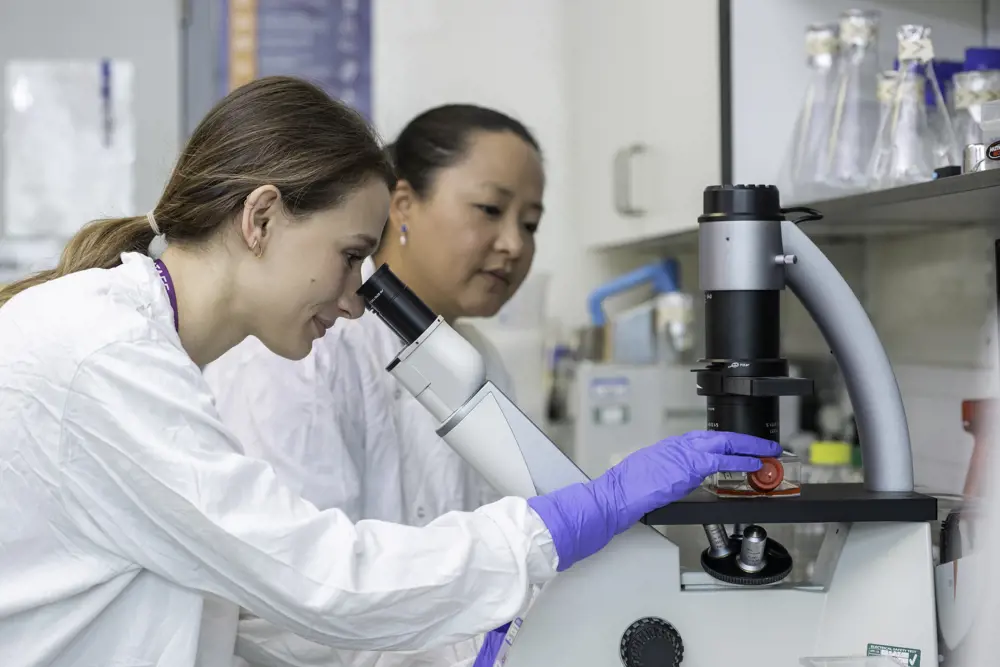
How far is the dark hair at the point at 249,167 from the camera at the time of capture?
1047mm

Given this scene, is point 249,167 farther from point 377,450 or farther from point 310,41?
point 310,41

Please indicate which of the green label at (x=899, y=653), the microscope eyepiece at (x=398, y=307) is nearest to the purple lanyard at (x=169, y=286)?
the microscope eyepiece at (x=398, y=307)

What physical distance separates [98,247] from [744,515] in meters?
0.69

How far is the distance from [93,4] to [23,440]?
2282 mm

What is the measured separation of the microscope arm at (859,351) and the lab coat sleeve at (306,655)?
0.49 meters

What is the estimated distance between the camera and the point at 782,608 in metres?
0.95

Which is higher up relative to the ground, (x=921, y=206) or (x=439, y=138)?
(x=439, y=138)

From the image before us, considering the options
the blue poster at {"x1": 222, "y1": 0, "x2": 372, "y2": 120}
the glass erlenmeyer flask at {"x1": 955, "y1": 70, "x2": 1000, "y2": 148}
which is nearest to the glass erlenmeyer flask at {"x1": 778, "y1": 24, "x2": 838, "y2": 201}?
the glass erlenmeyer flask at {"x1": 955, "y1": 70, "x2": 1000, "y2": 148}

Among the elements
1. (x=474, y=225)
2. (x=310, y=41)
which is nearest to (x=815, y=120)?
(x=474, y=225)

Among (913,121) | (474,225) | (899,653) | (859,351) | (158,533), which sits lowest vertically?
(899,653)

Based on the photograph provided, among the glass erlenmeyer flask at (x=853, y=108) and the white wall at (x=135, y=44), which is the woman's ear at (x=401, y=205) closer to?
the glass erlenmeyer flask at (x=853, y=108)

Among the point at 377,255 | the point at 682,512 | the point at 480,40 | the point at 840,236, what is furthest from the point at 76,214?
the point at 682,512

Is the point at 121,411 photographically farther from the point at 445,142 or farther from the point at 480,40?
the point at 480,40

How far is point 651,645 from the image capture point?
914mm
